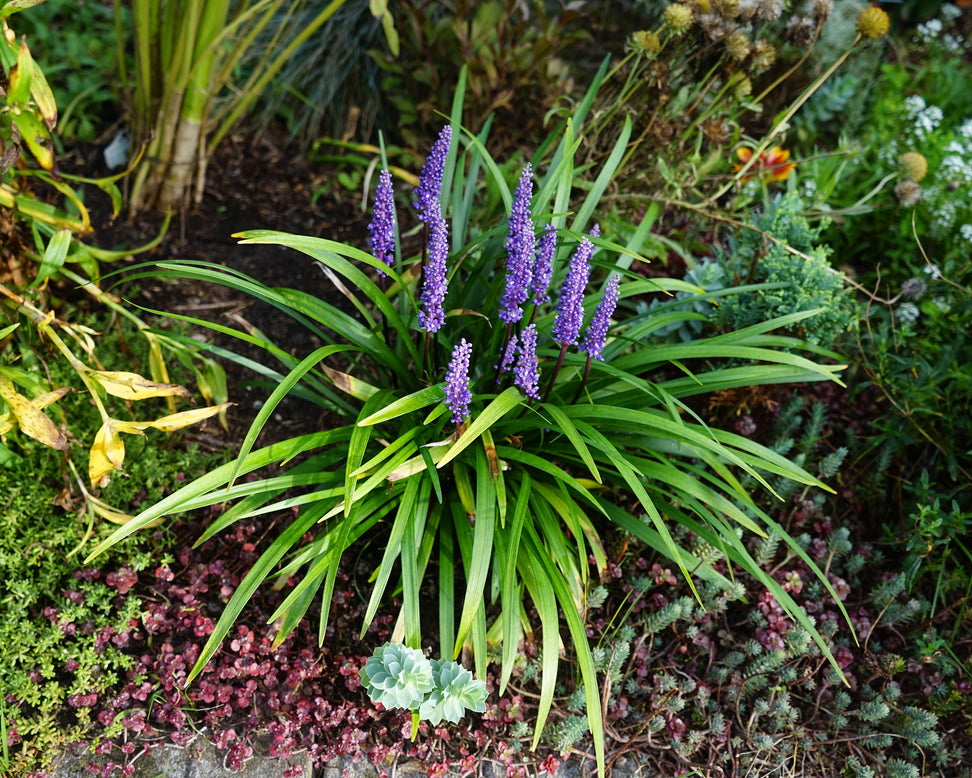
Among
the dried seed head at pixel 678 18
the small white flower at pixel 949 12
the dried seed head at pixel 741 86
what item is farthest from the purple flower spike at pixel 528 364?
the small white flower at pixel 949 12

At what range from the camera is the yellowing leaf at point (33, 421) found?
2.00 metres

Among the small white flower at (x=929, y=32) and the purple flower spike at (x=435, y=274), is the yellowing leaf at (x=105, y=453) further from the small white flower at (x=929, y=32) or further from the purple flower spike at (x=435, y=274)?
the small white flower at (x=929, y=32)

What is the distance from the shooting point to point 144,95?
2.93 metres

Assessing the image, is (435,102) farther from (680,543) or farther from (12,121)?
(680,543)

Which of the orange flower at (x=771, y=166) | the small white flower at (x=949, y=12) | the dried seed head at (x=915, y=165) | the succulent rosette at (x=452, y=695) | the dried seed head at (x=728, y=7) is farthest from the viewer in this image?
the small white flower at (x=949, y=12)

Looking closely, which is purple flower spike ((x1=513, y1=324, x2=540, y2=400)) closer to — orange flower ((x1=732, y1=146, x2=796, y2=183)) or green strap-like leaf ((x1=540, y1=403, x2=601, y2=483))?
green strap-like leaf ((x1=540, y1=403, x2=601, y2=483))

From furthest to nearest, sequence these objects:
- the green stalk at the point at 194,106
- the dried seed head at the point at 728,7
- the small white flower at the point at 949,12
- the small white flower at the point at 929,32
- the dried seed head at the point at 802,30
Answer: the small white flower at the point at 949,12 < the small white flower at the point at 929,32 < the green stalk at the point at 194,106 < the dried seed head at the point at 802,30 < the dried seed head at the point at 728,7

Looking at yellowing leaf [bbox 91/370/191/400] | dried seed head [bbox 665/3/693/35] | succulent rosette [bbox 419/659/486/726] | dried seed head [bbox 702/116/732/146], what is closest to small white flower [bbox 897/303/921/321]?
dried seed head [bbox 702/116/732/146]

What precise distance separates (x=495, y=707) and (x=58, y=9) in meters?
4.03

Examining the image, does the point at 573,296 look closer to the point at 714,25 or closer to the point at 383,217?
the point at 383,217

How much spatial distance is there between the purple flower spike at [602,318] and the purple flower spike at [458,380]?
0.31 m

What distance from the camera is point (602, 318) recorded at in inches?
70.5

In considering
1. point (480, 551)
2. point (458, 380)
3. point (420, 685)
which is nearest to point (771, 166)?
point (458, 380)

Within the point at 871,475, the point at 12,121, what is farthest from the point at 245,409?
the point at 871,475
